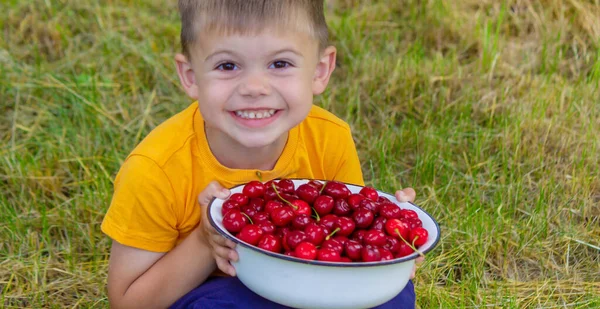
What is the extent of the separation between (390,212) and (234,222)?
360 millimetres

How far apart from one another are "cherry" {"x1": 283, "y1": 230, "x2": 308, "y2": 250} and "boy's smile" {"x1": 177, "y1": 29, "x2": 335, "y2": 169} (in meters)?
0.37

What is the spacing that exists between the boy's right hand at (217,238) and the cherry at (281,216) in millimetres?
109

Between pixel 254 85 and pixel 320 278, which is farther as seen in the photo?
pixel 254 85

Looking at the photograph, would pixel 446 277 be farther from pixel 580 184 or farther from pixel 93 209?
pixel 93 209

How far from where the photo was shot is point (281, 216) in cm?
168

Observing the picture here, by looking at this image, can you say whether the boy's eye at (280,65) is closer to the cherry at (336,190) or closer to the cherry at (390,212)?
the cherry at (336,190)

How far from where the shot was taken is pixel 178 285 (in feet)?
6.52

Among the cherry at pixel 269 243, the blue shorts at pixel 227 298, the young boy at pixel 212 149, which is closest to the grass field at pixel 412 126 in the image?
the blue shorts at pixel 227 298

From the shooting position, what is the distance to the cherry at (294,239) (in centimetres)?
159

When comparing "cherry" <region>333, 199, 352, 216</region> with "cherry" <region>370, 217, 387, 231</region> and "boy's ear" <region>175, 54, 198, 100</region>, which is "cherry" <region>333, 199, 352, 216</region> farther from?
"boy's ear" <region>175, 54, 198, 100</region>

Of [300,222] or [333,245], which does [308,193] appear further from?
[333,245]

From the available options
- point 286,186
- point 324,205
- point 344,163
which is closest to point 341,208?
point 324,205

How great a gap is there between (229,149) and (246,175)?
0.28 ft

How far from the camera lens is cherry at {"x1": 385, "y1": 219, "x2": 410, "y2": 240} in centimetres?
167
